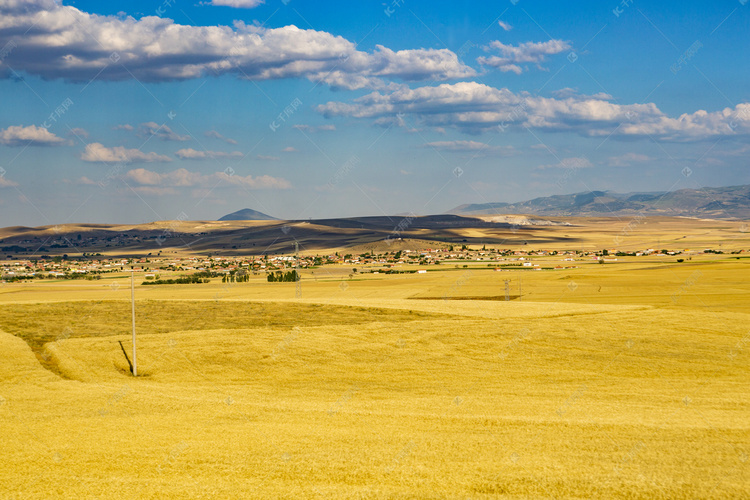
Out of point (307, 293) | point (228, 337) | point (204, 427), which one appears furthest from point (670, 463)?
point (307, 293)

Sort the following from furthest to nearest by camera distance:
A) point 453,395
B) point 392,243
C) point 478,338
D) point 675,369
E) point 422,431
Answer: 1. point 392,243
2. point 478,338
3. point 675,369
4. point 453,395
5. point 422,431

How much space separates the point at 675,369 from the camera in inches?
1347

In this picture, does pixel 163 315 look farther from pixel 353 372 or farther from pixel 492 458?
pixel 492 458

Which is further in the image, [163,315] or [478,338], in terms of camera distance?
[163,315]

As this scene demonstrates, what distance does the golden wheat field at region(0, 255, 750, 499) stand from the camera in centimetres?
1669

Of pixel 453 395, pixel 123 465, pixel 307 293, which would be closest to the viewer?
pixel 123 465

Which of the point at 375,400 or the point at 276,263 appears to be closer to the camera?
the point at 375,400

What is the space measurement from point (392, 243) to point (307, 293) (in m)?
114

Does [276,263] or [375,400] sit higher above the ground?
[276,263]

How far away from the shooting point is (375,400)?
27.7 metres

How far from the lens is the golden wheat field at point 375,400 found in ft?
54.7

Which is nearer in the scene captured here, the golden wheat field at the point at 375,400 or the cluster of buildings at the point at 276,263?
the golden wheat field at the point at 375,400

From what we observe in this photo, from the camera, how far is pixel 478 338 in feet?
138

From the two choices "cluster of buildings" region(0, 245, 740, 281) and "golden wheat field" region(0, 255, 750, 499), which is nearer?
"golden wheat field" region(0, 255, 750, 499)
